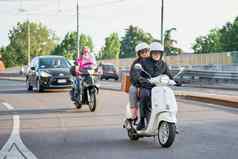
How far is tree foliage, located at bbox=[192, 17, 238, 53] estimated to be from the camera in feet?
326

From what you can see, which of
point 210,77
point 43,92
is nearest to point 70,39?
point 210,77

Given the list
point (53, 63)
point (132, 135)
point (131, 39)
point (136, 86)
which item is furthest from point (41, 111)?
point (131, 39)

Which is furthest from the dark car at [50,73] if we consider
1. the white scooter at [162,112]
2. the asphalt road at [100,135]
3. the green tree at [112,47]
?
the green tree at [112,47]

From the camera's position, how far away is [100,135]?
11789mm

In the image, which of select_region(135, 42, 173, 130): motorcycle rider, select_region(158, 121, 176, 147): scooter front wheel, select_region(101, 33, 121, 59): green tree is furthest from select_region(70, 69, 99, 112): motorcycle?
select_region(101, 33, 121, 59): green tree

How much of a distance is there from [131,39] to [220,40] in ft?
152

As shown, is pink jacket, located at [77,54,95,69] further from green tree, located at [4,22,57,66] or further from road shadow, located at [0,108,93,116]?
green tree, located at [4,22,57,66]

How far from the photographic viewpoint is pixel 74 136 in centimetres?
1168

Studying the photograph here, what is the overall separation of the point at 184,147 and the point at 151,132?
63cm

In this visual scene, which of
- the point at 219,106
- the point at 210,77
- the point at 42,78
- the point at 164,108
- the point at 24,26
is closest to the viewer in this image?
the point at 164,108

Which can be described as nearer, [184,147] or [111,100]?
[184,147]

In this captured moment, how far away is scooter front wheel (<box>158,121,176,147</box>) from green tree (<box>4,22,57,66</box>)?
128805 millimetres

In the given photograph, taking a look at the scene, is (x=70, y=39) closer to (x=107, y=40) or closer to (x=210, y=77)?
(x=107, y=40)

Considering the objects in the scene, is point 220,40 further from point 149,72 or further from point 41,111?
point 149,72
